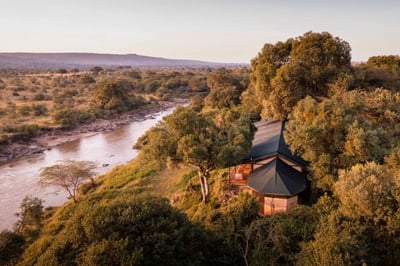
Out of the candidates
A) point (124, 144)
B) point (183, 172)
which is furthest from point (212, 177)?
point (124, 144)

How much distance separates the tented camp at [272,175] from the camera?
45.8 feet

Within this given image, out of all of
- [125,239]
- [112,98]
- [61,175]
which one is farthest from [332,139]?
[112,98]

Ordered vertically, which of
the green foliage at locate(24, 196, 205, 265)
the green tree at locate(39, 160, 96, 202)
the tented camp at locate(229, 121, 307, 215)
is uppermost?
the green foliage at locate(24, 196, 205, 265)

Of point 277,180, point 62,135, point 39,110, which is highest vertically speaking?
point 277,180

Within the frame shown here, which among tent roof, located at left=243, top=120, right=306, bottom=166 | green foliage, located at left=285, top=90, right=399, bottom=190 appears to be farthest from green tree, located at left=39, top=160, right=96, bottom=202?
green foliage, located at left=285, top=90, right=399, bottom=190

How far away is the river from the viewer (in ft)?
68.5

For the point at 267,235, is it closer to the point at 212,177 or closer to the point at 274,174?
the point at 274,174

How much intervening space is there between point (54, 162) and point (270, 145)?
21.7 meters

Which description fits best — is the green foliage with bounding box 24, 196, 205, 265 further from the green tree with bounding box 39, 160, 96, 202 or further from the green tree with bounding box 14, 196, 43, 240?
the green tree with bounding box 39, 160, 96, 202

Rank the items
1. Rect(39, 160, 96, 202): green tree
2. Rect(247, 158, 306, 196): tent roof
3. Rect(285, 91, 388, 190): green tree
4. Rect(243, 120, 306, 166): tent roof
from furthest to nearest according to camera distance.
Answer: Rect(39, 160, 96, 202): green tree, Rect(243, 120, 306, 166): tent roof, Rect(247, 158, 306, 196): tent roof, Rect(285, 91, 388, 190): green tree

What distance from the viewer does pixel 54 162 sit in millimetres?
28922

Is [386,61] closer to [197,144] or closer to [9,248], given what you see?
[197,144]

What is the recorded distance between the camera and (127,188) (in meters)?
20.7

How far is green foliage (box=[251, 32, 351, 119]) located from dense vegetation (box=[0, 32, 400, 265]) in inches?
3.2
